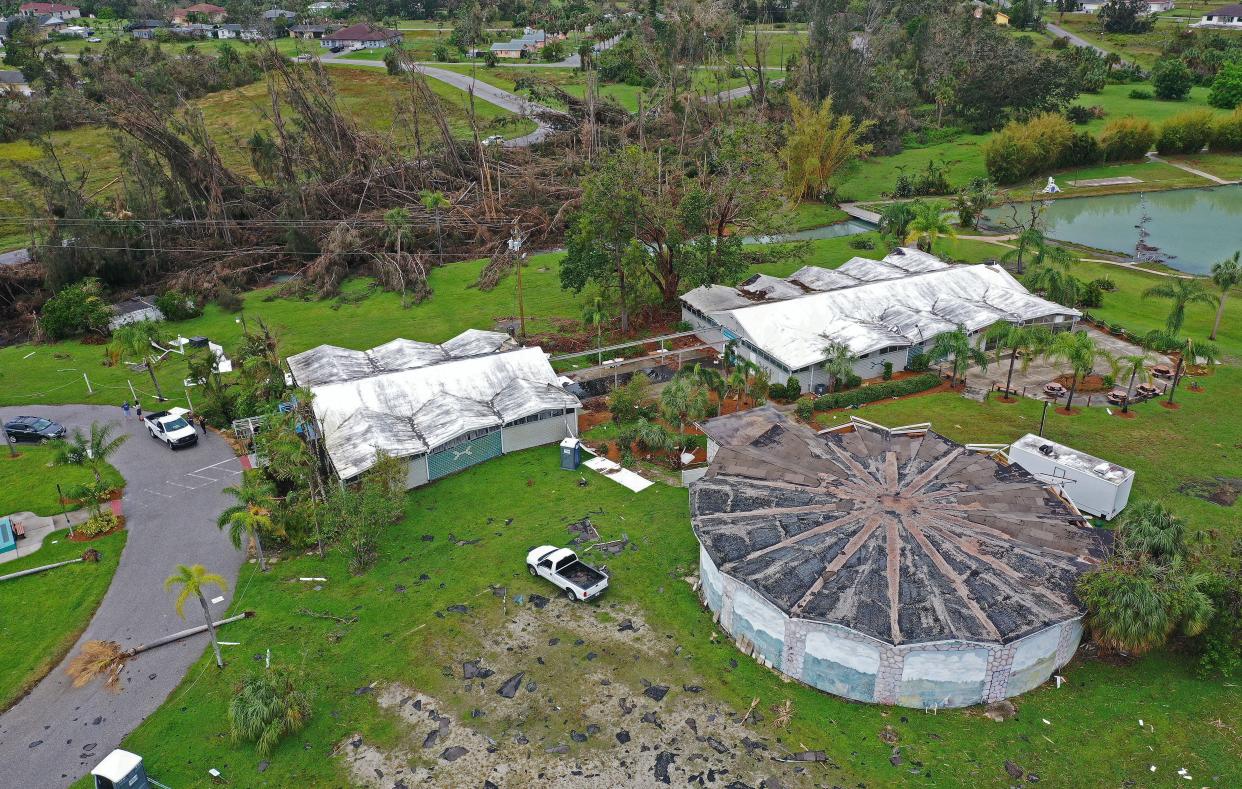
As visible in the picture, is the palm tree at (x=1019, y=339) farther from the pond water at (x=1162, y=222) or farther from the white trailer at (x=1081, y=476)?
the pond water at (x=1162, y=222)

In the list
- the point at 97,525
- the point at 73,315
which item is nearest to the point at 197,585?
the point at 97,525

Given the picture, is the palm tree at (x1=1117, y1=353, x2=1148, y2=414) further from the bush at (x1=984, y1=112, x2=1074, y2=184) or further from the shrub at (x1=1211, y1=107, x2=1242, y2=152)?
the shrub at (x1=1211, y1=107, x2=1242, y2=152)

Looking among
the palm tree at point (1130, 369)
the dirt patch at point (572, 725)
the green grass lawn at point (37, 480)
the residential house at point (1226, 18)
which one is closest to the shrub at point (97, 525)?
the green grass lawn at point (37, 480)

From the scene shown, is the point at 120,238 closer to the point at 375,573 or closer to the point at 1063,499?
the point at 375,573

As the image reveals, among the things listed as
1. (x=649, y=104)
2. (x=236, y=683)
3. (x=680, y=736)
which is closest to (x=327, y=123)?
(x=649, y=104)

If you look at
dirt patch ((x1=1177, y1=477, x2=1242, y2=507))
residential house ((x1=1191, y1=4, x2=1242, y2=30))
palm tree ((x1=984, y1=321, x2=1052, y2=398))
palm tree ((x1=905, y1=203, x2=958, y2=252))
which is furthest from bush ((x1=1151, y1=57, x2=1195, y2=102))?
dirt patch ((x1=1177, y1=477, x2=1242, y2=507))

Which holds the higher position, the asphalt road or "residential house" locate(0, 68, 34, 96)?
"residential house" locate(0, 68, 34, 96)
